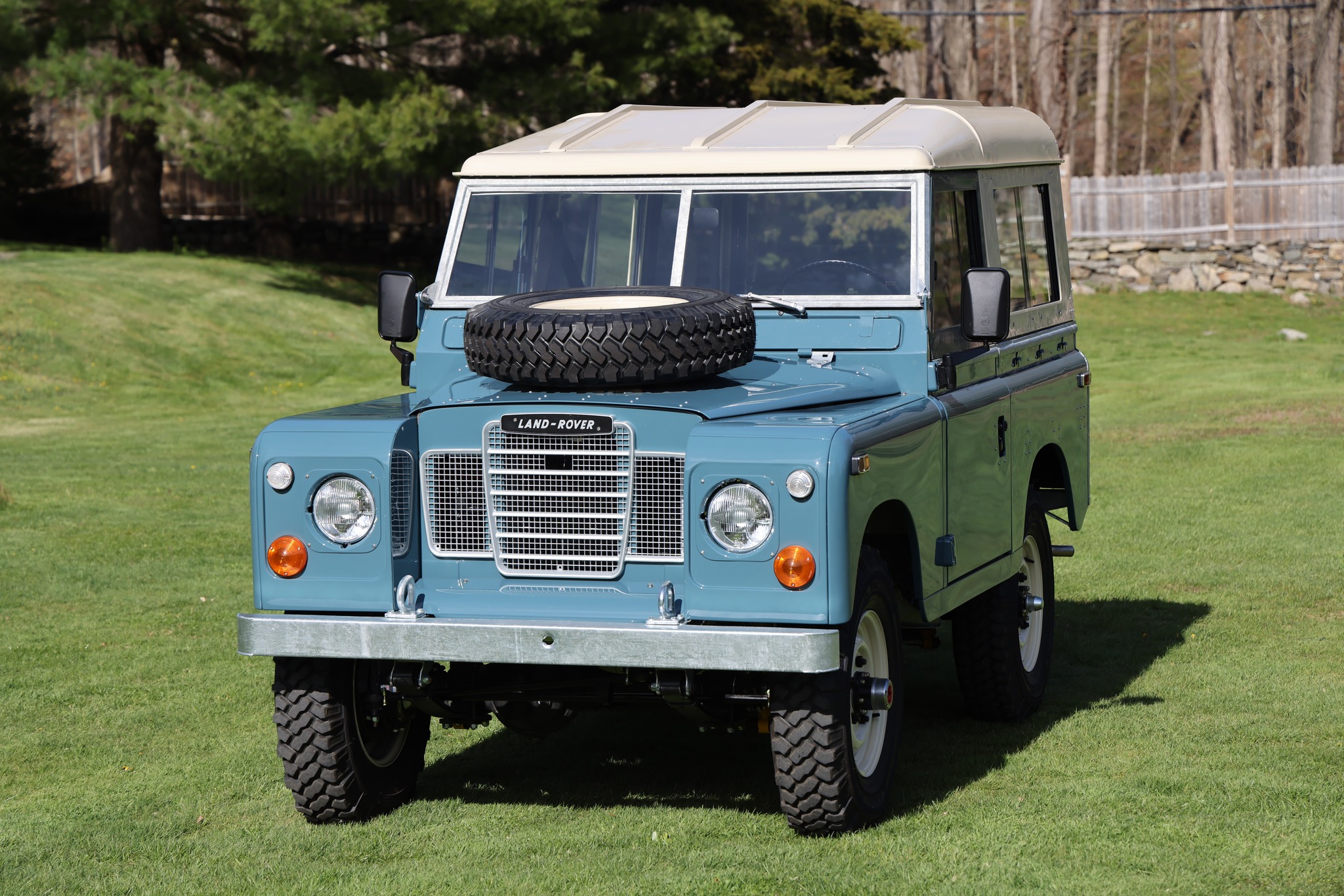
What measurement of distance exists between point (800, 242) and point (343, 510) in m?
2.12

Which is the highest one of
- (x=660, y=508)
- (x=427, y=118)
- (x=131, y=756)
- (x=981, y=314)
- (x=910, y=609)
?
(x=427, y=118)

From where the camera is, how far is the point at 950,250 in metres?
6.70

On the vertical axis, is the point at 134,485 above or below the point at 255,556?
below

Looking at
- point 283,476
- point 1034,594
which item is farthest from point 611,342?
point 1034,594

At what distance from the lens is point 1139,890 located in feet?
16.5

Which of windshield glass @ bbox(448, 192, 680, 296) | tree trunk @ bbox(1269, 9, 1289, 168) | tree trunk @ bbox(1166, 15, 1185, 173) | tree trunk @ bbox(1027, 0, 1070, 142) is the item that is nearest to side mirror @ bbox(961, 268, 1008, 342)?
windshield glass @ bbox(448, 192, 680, 296)

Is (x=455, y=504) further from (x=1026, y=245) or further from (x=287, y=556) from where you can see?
(x=1026, y=245)

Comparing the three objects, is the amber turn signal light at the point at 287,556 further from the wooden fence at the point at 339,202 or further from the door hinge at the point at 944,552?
the wooden fence at the point at 339,202

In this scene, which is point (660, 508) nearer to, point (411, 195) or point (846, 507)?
point (846, 507)

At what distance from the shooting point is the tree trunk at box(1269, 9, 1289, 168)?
178ft

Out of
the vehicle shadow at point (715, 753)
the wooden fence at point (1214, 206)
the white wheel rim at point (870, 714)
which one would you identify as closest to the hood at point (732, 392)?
the white wheel rim at point (870, 714)

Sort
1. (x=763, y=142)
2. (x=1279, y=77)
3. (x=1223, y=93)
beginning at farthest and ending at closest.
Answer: (x=1279, y=77), (x=1223, y=93), (x=763, y=142)

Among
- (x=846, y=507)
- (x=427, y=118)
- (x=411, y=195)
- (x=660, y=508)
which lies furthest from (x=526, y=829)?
(x=411, y=195)

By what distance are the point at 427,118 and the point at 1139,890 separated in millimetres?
24439
